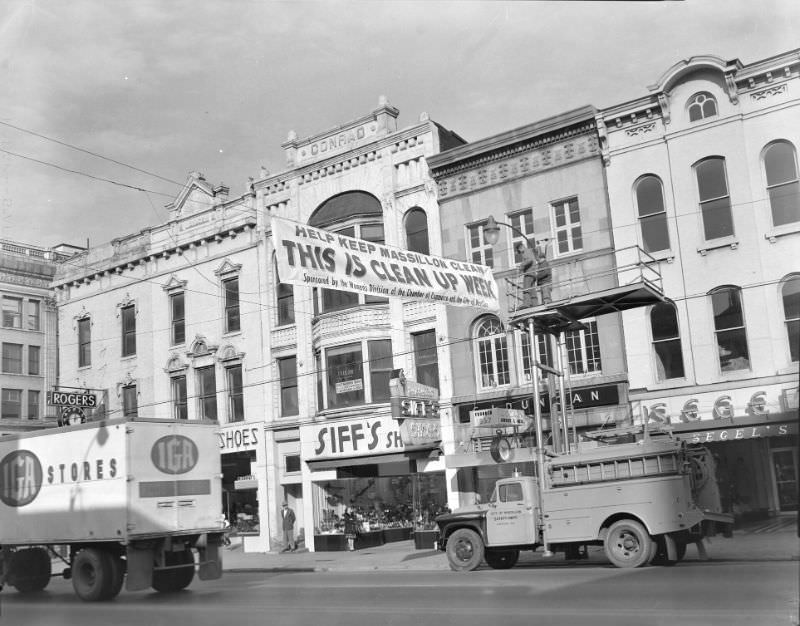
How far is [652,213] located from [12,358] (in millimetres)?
28914

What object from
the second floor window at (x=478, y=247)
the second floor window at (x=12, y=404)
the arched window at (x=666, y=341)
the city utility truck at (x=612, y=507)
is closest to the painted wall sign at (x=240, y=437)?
the second floor window at (x=478, y=247)

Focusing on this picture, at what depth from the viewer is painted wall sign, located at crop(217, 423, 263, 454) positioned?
32.4 meters

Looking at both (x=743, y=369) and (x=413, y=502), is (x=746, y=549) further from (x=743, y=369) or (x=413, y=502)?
(x=413, y=502)

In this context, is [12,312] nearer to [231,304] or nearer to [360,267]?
[231,304]

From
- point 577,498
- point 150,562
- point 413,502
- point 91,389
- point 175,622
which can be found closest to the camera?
point 175,622

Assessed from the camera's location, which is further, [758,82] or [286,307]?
[286,307]

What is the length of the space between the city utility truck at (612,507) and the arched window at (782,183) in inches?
318

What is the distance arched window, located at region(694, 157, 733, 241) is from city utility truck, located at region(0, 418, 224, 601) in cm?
1445

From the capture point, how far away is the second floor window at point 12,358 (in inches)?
1481

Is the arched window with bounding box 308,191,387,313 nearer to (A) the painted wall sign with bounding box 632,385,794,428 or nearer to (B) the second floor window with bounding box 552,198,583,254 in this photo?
(B) the second floor window with bounding box 552,198,583,254

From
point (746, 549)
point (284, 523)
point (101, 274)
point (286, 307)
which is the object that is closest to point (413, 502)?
point (284, 523)

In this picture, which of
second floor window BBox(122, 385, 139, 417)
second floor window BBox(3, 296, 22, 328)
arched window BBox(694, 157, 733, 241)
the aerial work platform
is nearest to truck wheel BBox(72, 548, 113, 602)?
the aerial work platform

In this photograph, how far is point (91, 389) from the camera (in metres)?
38.1

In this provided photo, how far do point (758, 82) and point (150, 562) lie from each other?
18947 millimetres
